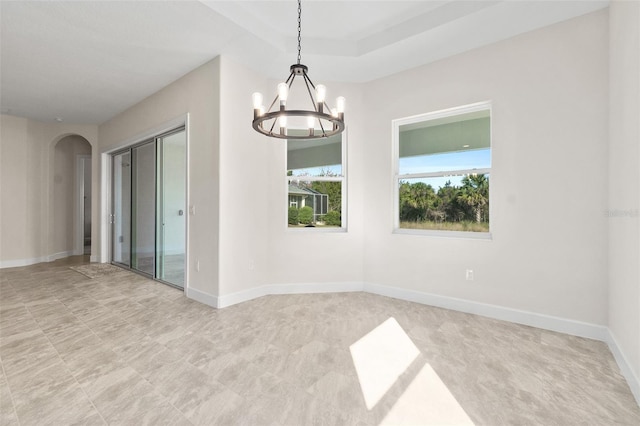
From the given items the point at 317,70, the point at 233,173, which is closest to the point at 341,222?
the point at 233,173

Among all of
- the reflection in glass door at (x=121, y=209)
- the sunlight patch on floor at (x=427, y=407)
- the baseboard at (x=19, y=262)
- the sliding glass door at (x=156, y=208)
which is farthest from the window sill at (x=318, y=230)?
the baseboard at (x=19, y=262)

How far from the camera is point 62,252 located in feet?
22.6

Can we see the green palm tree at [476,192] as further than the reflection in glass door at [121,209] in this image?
No

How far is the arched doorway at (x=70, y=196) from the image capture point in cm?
672

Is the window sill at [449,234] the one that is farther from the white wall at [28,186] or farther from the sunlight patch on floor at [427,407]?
the white wall at [28,186]

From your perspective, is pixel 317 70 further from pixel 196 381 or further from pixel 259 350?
pixel 196 381

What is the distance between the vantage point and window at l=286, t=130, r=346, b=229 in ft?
13.9

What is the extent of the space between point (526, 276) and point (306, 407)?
2599 millimetres

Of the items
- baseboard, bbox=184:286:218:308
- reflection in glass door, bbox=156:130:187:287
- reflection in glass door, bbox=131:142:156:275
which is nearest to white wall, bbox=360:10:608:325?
baseboard, bbox=184:286:218:308

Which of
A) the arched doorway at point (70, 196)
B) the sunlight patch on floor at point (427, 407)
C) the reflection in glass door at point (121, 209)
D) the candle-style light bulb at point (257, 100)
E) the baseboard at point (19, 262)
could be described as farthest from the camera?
the arched doorway at point (70, 196)

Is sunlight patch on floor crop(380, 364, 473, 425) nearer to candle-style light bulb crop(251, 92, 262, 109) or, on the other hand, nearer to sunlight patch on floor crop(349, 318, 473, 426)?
sunlight patch on floor crop(349, 318, 473, 426)

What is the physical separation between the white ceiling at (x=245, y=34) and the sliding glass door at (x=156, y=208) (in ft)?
3.54

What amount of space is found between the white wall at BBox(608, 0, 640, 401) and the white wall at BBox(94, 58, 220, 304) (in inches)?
144

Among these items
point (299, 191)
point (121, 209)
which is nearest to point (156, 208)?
point (121, 209)
